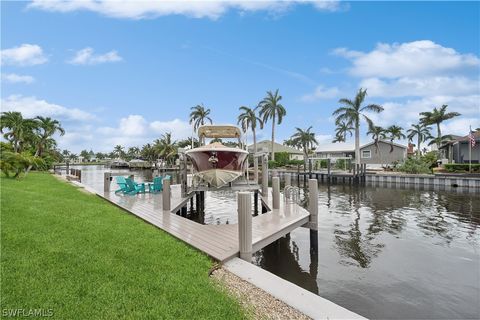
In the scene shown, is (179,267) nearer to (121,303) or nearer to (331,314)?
(121,303)

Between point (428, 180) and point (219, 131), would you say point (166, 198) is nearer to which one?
point (219, 131)

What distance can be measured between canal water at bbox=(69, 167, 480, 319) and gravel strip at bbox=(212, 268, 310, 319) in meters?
2.77

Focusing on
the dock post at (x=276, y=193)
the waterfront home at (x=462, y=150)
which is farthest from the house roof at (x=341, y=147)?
the dock post at (x=276, y=193)

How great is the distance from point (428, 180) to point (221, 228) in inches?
1234

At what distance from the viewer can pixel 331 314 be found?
4.03 meters

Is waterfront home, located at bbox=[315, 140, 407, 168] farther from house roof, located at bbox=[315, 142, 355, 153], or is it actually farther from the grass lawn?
the grass lawn

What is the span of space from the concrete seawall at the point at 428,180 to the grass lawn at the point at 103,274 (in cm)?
3199

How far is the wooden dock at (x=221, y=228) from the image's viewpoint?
679 centimetres

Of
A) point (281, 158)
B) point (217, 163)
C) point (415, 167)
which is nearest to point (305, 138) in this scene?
point (281, 158)

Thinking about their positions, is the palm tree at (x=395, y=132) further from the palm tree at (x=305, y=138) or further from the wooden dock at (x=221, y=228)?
the wooden dock at (x=221, y=228)

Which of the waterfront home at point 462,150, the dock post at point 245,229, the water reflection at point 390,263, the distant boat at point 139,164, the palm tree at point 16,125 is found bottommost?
the water reflection at point 390,263

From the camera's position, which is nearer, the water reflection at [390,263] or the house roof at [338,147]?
the water reflection at [390,263]

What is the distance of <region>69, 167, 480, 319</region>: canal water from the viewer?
657 centimetres

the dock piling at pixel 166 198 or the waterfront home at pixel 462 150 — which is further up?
the waterfront home at pixel 462 150
